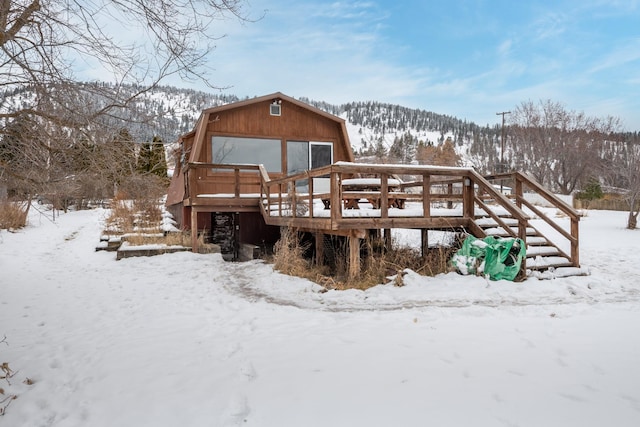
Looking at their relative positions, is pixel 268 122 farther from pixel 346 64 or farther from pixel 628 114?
pixel 628 114

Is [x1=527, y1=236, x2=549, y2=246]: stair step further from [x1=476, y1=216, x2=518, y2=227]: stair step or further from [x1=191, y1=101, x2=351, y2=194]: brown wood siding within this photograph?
[x1=191, y1=101, x2=351, y2=194]: brown wood siding

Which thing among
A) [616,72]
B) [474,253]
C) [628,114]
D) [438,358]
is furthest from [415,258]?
[628,114]

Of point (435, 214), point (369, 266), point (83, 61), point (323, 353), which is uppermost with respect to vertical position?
point (83, 61)

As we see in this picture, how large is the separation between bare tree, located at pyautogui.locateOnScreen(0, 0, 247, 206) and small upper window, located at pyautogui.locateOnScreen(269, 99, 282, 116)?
27.7 ft

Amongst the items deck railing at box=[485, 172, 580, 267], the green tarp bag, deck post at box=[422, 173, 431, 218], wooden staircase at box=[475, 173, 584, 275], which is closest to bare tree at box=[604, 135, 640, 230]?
deck railing at box=[485, 172, 580, 267]

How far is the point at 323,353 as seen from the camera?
351 cm

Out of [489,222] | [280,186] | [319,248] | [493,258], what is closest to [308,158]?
[280,186]

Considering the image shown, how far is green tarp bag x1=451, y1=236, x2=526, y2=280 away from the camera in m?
5.99

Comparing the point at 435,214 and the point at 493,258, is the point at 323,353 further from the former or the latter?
the point at 435,214

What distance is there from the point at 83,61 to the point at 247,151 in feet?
27.3

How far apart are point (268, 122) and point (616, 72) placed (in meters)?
9.67

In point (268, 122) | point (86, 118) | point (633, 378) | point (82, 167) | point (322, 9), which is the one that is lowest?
point (633, 378)

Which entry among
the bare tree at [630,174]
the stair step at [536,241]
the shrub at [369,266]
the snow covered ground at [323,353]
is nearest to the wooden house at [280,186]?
the stair step at [536,241]

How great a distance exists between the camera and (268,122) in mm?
11977
